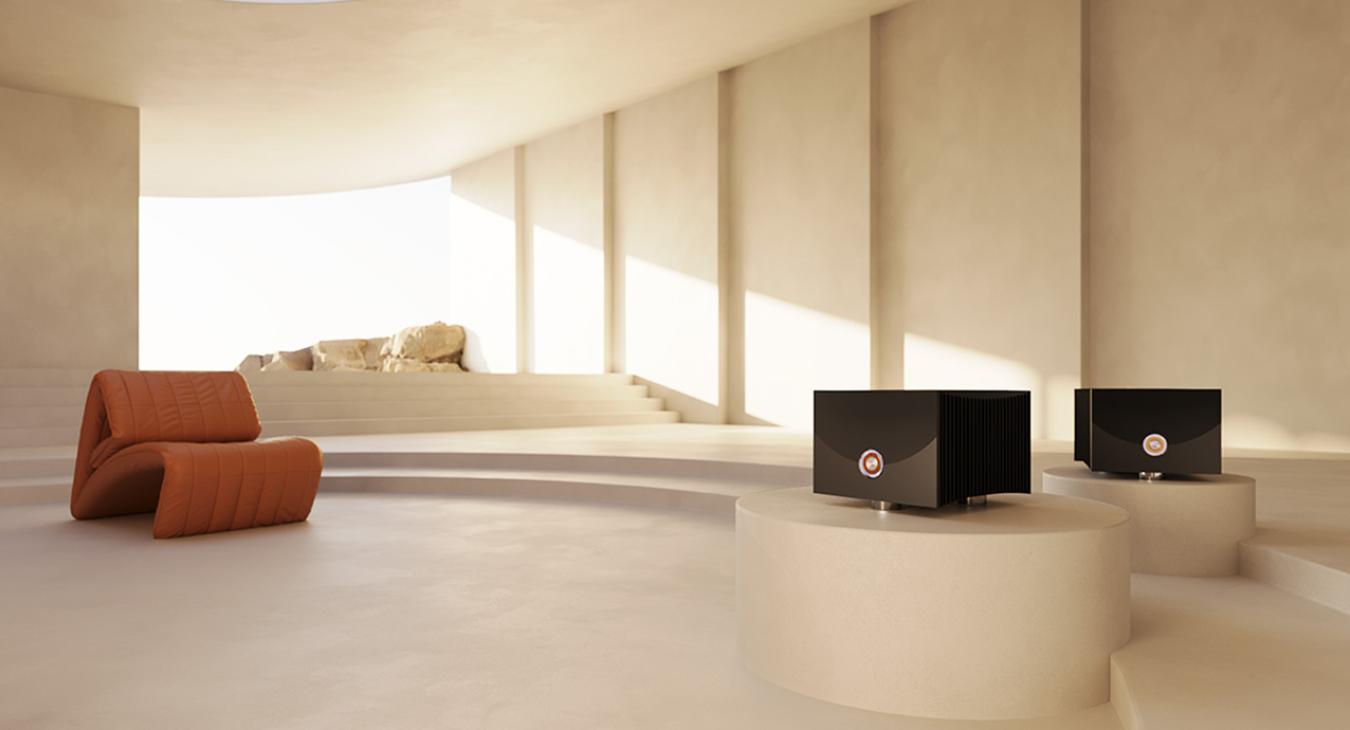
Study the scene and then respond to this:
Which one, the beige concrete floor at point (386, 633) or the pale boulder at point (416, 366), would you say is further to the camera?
the pale boulder at point (416, 366)

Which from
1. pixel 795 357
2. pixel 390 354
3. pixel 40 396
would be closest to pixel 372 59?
pixel 40 396

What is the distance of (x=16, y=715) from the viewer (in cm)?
222

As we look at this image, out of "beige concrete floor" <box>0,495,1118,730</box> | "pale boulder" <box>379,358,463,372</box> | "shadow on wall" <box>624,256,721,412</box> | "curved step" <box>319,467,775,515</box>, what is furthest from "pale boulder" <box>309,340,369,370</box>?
"beige concrete floor" <box>0,495,1118,730</box>

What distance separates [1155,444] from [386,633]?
284 centimetres

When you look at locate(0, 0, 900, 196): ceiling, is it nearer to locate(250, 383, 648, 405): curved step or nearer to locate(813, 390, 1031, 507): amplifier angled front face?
locate(250, 383, 648, 405): curved step

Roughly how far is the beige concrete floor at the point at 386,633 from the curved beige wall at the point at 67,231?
291 inches

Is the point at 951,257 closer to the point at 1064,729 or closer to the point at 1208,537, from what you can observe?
the point at 1208,537

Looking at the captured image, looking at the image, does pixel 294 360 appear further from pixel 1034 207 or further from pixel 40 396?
pixel 1034 207

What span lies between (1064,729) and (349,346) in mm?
17134

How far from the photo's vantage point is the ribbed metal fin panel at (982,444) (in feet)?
8.03

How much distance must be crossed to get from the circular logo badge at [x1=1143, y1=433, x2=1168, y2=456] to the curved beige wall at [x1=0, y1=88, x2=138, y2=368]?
37.2 feet

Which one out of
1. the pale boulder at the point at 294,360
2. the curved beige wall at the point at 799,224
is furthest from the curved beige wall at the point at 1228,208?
the pale boulder at the point at 294,360

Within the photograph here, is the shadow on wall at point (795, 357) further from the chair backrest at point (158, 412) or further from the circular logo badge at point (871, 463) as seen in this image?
the circular logo badge at point (871, 463)

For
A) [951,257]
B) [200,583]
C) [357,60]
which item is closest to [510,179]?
[357,60]
